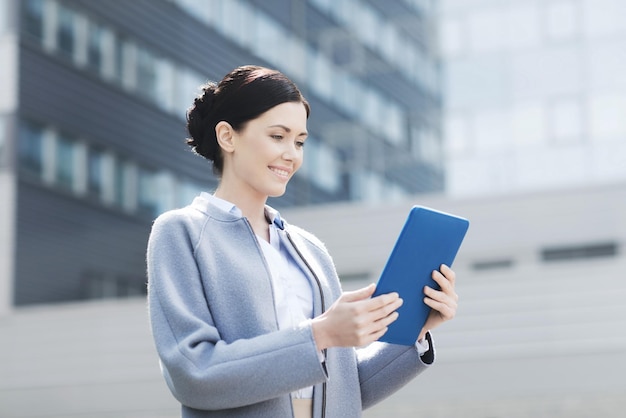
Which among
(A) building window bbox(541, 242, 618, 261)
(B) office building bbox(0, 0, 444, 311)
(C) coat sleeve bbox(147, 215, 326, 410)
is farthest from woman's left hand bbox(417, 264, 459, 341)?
(A) building window bbox(541, 242, 618, 261)

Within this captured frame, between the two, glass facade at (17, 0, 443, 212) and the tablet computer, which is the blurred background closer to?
glass facade at (17, 0, 443, 212)

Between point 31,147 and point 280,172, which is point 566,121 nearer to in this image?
point 31,147

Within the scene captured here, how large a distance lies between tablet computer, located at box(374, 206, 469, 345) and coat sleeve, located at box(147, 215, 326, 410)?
21 cm

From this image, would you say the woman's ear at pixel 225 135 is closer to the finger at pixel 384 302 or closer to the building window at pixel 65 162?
the finger at pixel 384 302

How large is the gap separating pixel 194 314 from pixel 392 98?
15502 millimetres

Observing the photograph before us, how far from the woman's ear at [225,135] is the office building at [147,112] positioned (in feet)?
45.8

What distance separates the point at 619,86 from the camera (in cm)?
1591

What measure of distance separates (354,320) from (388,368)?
1.64 feet

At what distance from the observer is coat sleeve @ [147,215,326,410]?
215cm

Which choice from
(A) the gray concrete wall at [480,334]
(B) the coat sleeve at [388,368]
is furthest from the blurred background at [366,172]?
(B) the coat sleeve at [388,368]

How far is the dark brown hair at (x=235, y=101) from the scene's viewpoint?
2414 millimetres

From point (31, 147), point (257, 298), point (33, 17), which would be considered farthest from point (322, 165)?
point (257, 298)

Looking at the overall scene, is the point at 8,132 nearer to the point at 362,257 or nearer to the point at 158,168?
the point at 158,168

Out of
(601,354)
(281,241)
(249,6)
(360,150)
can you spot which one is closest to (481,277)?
(601,354)
